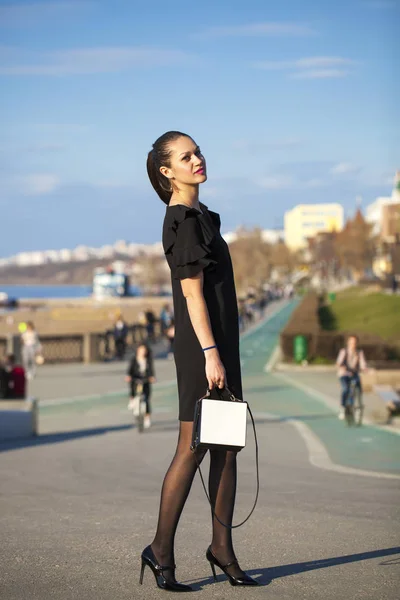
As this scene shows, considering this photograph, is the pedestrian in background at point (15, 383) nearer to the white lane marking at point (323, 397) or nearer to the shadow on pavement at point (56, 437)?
the shadow on pavement at point (56, 437)

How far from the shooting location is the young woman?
502 cm

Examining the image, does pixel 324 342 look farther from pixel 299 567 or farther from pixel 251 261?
pixel 251 261

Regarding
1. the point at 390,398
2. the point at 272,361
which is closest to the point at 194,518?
the point at 390,398

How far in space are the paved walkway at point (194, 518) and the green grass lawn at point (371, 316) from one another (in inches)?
1185

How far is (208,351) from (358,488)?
4.93 metres

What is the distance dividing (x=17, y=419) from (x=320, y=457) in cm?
463

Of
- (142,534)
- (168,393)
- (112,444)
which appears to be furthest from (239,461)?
(168,393)

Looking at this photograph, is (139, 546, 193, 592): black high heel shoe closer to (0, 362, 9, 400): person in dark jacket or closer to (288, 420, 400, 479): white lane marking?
(288, 420, 400, 479): white lane marking

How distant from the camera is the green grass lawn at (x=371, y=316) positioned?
50003mm

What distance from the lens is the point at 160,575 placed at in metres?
5.04

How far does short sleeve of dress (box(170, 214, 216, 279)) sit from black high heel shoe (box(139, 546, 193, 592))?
1223 millimetres

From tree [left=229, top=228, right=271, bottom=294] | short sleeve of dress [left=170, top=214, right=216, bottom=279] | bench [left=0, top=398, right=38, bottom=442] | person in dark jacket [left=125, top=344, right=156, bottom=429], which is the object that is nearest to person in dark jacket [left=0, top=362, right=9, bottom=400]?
bench [left=0, top=398, right=38, bottom=442]

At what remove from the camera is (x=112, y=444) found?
1535 cm

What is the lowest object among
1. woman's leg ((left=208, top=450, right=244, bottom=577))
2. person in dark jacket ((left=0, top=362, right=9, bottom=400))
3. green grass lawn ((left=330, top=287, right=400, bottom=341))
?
woman's leg ((left=208, top=450, right=244, bottom=577))
